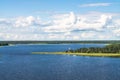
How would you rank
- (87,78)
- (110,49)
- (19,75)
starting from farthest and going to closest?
(110,49) → (19,75) → (87,78)

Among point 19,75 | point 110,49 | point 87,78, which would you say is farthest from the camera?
point 110,49

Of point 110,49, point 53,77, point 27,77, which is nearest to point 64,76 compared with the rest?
point 53,77

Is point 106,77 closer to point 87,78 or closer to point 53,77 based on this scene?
point 87,78

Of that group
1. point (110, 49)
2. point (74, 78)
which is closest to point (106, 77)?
point (74, 78)

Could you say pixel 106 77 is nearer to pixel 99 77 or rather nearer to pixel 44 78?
pixel 99 77

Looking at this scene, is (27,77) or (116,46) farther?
(116,46)

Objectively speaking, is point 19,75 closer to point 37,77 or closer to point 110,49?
point 37,77

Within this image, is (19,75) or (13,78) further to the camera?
(19,75)
